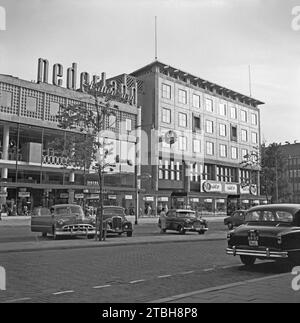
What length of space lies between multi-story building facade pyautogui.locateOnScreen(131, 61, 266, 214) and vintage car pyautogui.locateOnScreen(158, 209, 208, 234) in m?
26.0

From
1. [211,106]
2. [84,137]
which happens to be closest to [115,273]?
[84,137]

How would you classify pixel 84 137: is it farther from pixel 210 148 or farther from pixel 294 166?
pixel 294 166

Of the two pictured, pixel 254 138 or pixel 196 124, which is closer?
pixel 196 124

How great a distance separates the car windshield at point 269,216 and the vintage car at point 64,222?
12.1 metres

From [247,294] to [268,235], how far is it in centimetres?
418

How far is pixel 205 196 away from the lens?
65.2m

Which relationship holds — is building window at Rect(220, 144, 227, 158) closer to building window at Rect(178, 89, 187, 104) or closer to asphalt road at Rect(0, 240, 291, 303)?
building window at Rect(178, 89, 187, 104)

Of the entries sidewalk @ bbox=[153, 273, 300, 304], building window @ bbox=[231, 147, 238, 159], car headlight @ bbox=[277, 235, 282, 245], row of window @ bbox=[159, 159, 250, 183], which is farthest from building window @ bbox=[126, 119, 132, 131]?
sidewalk @ bbox=[153, 273, 300, 304]

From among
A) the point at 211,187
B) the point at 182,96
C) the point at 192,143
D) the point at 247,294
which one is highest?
the point at 182,96

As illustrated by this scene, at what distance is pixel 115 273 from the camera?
1159 cm

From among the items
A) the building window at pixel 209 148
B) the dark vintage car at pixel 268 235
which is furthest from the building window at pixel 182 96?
the dark vintage car at pixel 268 235

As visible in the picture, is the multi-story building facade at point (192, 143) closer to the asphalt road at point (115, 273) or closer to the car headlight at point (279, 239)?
the asphalt road at point (115, 273)
